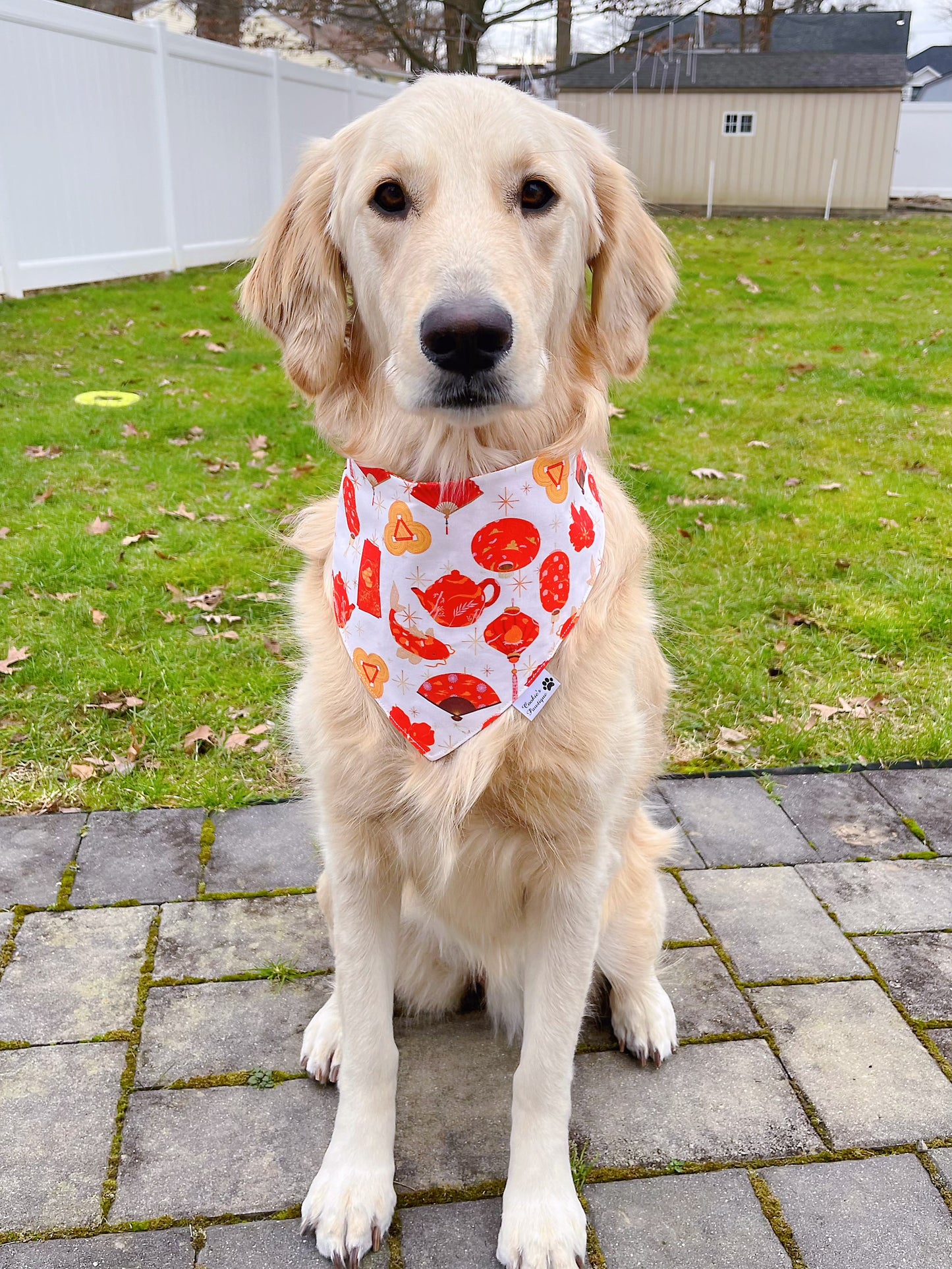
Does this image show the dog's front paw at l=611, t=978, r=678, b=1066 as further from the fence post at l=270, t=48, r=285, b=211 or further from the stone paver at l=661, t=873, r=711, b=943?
the fence post at l=270, t=48, r=285, b=211

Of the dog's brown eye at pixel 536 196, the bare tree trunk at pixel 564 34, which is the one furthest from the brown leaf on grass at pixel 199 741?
the bare tree trunk at pixel 564 34

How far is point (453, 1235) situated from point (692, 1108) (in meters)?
0.55

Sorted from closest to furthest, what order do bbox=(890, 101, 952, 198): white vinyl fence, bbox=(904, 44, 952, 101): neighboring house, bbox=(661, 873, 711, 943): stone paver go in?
bbox=(661, 873, 711, 943): stone paver
bbox=(890, 101, 952, 198): white vinyl fence
bbox=(904, 44, 952, 101): neighboring house

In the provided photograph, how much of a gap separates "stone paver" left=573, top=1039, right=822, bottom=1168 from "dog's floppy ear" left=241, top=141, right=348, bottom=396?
1.56 metres

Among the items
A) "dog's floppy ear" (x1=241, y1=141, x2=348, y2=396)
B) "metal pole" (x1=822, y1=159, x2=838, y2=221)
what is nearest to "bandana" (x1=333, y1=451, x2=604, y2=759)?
"dog's floppy ear" (x1=241, y1=141, x2=348, y2=396)

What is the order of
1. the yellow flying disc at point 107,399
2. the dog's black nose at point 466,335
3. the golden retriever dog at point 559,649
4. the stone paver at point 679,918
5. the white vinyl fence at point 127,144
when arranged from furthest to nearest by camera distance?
the white vinyl fence at point 127,144 → the yellow flying disc at point 107,399 → the stone paver at point 679,918 → the golden retriever dog at point 559,649 → the dog's black nose at point 466,335

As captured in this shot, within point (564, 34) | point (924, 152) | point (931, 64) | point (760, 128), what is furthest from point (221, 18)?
point (931, 64)

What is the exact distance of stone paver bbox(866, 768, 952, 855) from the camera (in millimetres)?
2854

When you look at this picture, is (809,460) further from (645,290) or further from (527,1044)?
(527,1044)

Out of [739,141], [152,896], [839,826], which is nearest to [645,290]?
[839,826]

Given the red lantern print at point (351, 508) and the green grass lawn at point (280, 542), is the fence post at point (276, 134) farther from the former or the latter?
the red lantern print at point (351, 508)

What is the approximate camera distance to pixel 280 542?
183 inches

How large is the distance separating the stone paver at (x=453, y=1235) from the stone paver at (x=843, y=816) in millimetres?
1392

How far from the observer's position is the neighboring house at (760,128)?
797 inches
